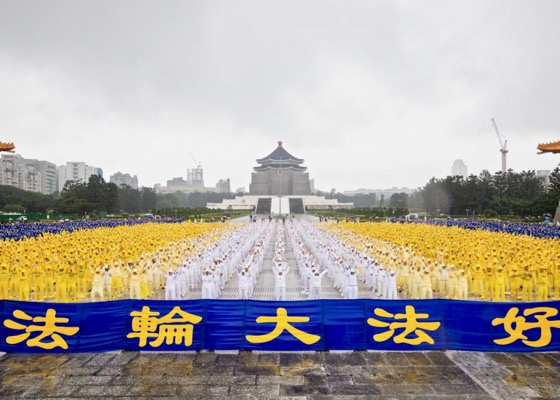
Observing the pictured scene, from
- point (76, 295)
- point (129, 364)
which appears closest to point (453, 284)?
point (129, 364)

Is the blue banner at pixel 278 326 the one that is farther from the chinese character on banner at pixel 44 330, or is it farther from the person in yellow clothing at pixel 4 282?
the person in yellow clothing at pixel 4 282

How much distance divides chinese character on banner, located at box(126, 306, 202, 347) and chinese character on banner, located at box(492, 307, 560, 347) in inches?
199

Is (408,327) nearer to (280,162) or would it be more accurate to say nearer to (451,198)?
(451,198)

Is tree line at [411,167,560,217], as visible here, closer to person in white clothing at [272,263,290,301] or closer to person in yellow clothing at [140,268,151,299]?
person in white clothing at [272,263,290,301]

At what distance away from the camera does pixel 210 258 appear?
1470cm

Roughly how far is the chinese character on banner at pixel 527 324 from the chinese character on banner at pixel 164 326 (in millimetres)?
5044

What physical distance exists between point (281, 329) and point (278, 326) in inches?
2.8

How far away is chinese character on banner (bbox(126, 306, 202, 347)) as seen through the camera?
21.2 feet

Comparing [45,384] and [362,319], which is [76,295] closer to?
[45,384]

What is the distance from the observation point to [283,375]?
5.94m

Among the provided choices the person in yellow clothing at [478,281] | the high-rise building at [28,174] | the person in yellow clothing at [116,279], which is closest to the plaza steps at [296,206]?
the person in yellow clothing at [478,281]

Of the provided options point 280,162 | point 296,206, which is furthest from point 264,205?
point 280,162

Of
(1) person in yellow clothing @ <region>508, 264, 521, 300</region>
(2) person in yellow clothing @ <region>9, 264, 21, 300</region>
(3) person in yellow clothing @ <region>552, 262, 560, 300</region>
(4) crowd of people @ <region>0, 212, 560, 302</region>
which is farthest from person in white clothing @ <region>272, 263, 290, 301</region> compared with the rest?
(3) person in yellow clothing @ <region>552, 262, 560, 300</region>

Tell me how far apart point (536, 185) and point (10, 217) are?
6702 cm
